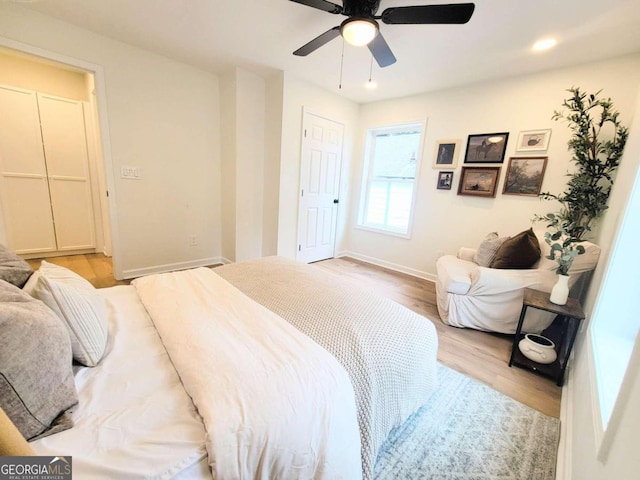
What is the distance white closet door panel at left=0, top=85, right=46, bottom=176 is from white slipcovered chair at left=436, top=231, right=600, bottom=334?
509cm

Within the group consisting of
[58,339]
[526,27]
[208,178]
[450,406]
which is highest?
[526,27]

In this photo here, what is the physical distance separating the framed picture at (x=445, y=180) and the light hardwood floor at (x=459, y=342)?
1.28m

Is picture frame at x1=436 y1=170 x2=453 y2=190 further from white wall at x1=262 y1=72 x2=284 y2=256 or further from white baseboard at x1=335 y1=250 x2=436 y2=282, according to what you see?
white wall at x1=262 y1=72 x2=284 y2=256

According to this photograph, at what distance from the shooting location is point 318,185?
3.88 meters

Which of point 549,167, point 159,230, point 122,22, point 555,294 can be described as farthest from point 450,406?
point 122,22

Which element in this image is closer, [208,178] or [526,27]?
[526,27]

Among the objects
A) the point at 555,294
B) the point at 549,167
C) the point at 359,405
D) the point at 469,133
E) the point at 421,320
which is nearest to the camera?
the point at 359,405

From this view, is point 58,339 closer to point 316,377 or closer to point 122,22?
point 316,377

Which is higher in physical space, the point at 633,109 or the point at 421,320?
the point at 633,109

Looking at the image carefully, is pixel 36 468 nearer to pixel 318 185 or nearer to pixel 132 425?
pixel 132 425

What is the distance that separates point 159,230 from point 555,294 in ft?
12.9

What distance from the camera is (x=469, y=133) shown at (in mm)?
3162

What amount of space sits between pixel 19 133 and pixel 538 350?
227 inches

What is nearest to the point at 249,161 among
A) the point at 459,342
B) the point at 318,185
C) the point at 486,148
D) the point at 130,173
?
the point at 318,185
